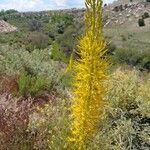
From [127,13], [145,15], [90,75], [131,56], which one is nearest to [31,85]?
[90,75]

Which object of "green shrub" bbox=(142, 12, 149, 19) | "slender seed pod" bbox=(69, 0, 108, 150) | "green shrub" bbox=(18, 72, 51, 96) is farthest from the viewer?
"green shrub" bbox=(142, 12, 149, 19)

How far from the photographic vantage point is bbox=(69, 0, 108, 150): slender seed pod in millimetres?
6434

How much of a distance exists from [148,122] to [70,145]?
1914 mm

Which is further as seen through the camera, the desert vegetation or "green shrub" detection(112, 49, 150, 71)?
"green shrub" detection(112, 49, 150, 71)

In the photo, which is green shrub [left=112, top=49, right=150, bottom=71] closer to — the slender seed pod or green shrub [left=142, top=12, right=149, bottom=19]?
green shrub [left=142, top=12, right=149, bottom=19]

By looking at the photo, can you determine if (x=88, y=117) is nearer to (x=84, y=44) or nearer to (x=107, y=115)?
(x=84, y=44)

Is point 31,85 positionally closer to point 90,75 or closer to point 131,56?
point 90,75

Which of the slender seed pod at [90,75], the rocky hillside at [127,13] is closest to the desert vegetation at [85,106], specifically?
the slender seed pod at [90,75]

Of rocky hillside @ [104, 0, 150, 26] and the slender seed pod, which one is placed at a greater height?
the slender seed pod

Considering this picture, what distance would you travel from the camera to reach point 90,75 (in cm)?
669

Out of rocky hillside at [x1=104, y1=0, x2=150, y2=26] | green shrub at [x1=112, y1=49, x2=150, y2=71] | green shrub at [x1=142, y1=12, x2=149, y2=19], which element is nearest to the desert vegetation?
green shrub at [x1=112, y1=49, x2=150, y2=71]

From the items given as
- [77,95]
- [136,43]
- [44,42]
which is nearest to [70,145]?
[77,95]

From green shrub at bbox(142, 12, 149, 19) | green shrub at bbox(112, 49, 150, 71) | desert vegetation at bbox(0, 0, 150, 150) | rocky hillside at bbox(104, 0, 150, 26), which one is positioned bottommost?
rocky hillside at bbox(104, 0, 150, 26)

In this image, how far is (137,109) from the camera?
880 centimetres
